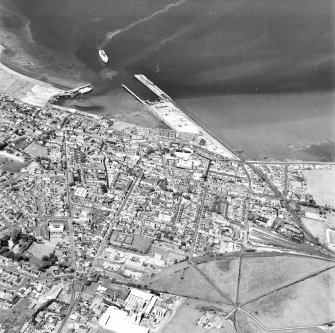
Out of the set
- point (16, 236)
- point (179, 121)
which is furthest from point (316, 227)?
point (16, 236)

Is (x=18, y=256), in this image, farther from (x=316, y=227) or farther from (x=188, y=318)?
(x=316, y=227)

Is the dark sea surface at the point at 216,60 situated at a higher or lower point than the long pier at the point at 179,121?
higher

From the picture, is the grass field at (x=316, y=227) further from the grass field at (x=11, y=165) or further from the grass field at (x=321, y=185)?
the grass field at (x=11, y=165)

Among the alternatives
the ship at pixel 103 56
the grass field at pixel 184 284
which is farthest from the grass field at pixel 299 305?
the ship at pixel 103 56

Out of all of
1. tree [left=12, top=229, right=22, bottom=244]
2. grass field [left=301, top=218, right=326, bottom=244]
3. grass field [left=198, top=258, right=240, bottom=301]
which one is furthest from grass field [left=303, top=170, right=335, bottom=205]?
tree [left=12, top=229, right=22, bottom=244]

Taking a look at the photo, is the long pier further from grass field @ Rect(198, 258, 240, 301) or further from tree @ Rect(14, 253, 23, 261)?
tree @ Rect(14, 253, 23, 261)

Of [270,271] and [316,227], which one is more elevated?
[316,227]

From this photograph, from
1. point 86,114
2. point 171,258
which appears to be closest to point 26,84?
point 86,114
